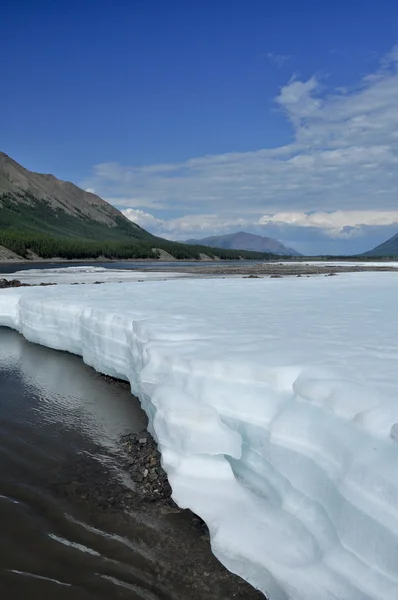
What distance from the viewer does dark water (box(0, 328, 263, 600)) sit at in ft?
13.0

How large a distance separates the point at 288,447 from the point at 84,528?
2327 mm

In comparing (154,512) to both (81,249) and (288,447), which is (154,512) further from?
(81,249)

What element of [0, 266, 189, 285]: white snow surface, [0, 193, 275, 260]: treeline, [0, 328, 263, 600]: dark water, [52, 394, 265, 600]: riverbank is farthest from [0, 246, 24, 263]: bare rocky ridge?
[52, 394, 265, 600]: riverbank

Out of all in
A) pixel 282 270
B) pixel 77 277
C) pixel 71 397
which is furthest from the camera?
pixel 282 270

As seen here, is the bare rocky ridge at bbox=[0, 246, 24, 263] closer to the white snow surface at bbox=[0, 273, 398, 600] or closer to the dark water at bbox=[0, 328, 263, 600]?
the dark water at bbox=[0, 328, 263, 600]

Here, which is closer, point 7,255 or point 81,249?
point 7,255

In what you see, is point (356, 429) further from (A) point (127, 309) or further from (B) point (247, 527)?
(A) point (127, 309)

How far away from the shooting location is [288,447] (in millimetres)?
4012

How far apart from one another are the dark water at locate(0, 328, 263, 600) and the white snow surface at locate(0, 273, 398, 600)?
17.1 inches

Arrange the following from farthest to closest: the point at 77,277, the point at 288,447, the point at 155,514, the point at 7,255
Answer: the point at 7,255
the point at 77,277
the point at 155,514
the point at 288,447

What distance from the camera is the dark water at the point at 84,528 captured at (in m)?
3.95

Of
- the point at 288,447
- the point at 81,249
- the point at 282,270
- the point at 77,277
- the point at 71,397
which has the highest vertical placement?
the point at 81,249

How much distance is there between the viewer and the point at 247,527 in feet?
13.3

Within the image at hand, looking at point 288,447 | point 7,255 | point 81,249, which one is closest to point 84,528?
point 288,447
